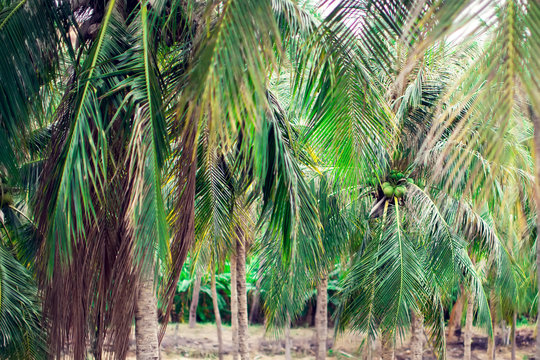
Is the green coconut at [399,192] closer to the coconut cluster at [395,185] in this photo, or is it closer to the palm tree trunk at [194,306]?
the coconut cluster at [395,185]

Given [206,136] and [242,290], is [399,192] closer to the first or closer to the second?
[242,290]

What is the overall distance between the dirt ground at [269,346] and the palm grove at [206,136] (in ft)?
34.4

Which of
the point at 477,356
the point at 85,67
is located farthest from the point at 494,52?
the point at 477,356

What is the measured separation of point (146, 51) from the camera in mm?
3754

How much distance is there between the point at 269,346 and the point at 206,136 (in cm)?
1424

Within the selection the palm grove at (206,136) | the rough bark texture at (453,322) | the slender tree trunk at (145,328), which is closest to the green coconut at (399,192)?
the palm grove at (206,136)

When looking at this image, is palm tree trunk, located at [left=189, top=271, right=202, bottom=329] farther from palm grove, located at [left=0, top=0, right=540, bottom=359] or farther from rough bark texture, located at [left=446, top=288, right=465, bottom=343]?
rough bark texture, located at [left=446, top=288, right=465, bottom=343]

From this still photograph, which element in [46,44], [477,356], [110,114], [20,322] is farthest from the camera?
[477,356]

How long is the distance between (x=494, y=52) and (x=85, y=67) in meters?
3.12

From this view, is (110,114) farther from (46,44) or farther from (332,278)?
(332,278)

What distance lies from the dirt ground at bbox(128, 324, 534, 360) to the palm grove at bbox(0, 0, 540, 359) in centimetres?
1049

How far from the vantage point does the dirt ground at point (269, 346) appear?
16500mm

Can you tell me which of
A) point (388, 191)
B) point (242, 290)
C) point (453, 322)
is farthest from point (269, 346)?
point (388, 191)

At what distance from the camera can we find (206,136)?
4.91 metres
